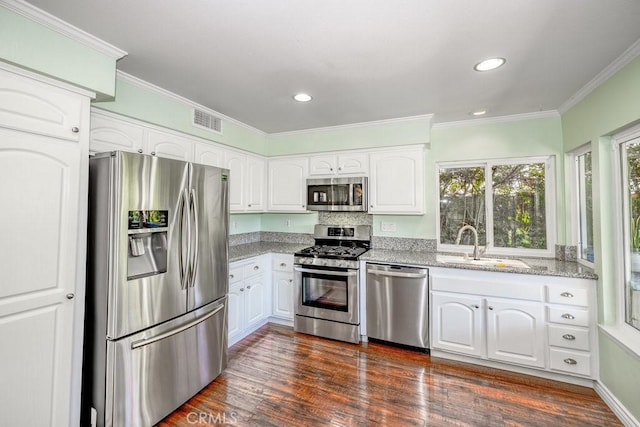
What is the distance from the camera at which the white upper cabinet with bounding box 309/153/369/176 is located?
3436 millimetres

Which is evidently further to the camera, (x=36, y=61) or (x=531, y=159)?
(x=531, y=159)

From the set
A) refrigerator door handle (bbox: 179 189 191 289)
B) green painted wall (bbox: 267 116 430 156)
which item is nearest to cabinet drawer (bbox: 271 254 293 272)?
green painted wall (bbox: 267 116 430 156)

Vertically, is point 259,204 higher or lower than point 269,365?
higher

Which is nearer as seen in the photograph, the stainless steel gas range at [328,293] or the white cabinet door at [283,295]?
the stainless steel gas range at [328,293]

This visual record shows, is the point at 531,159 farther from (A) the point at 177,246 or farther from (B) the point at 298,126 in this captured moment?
(A) the point at 177,246

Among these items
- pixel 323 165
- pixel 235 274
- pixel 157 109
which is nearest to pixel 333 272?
pixel 235 274

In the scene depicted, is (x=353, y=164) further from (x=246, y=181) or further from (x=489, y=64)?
(x=489, y=64)

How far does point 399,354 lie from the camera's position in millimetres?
2848

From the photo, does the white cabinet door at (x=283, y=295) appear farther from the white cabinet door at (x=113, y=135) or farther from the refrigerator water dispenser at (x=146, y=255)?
the white cabinet door at (x=113, y=135)

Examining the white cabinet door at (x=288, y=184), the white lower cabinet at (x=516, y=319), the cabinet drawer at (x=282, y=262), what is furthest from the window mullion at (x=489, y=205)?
the cabinet drawer at (x=282, y=262)

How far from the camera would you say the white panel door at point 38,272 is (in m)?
1.44

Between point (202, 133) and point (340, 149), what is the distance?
1.59 metres

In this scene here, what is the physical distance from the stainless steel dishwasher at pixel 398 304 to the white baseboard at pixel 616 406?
4.15 ft

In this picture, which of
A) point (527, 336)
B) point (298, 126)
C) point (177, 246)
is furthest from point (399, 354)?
point (298, 126)
